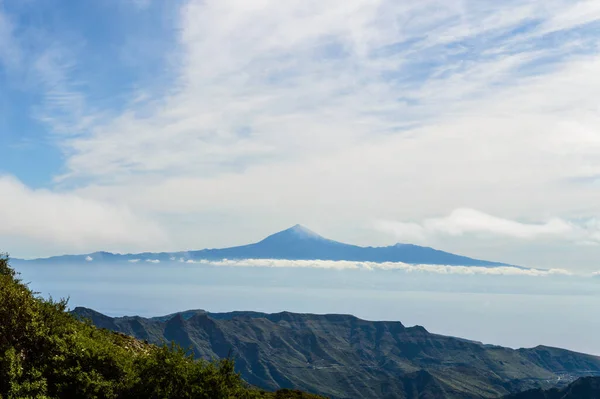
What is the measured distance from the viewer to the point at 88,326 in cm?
5791

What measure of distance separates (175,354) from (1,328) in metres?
14.8

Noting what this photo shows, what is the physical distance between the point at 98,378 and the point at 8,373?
676 centimetres

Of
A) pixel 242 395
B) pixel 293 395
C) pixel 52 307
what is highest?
pixel 52 307

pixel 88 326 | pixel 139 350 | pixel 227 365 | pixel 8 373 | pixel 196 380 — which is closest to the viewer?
pixel 8 373

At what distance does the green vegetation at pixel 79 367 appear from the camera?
43.5m

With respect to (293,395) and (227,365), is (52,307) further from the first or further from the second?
(293,395)

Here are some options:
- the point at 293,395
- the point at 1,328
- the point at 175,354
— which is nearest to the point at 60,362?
the point at 1,328

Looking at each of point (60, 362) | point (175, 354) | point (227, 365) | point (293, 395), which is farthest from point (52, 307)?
point (293, 395)

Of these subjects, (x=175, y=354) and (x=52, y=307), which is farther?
(x=52, y=307)

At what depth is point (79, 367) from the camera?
44.4 meters

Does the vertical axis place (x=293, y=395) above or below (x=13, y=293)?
below

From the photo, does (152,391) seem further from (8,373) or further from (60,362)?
(8,373)

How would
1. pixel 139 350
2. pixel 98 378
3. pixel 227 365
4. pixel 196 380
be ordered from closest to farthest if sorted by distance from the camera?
1. pixel 98 378
2. pixel 196 380
3. pixel 227 365
4. pixel 139 350

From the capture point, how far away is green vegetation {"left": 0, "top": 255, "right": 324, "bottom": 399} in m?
43.5
